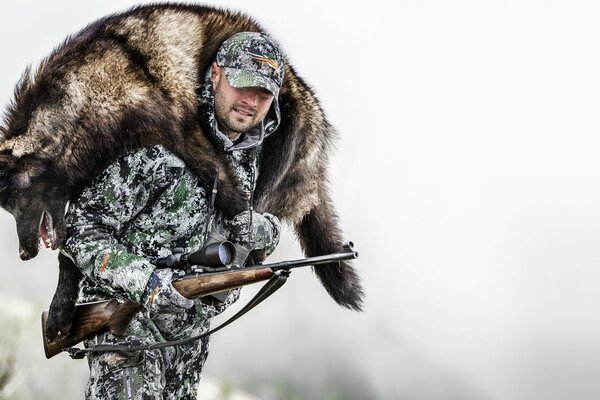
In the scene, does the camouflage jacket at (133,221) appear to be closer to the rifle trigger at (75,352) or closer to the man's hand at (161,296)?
the man's hand at (161,296)

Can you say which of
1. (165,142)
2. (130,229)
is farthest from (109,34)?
(130,229)

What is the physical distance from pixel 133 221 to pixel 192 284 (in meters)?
0.30

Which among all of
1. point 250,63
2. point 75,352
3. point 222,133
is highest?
point 250,63

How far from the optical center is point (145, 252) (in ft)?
10.2

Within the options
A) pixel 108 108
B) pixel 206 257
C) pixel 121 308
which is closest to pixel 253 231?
pixel 206 257

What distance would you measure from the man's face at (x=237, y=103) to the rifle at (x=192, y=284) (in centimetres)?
40

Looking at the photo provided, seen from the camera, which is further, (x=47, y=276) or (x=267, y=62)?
(x=47, y=276)

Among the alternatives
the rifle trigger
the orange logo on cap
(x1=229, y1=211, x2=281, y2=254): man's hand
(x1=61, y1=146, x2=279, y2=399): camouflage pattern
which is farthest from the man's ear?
the rifle trigger

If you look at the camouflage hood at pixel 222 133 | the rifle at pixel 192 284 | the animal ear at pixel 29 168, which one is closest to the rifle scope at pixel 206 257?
the rifle at pixel 192 284

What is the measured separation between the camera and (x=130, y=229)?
10.1 feet

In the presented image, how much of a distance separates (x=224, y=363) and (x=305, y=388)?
588 millimetres

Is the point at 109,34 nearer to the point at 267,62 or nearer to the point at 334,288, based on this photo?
the point at 267,62

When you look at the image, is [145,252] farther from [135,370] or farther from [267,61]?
[267,61]

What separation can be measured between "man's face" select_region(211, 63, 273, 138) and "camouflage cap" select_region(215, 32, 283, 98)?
0.03m
